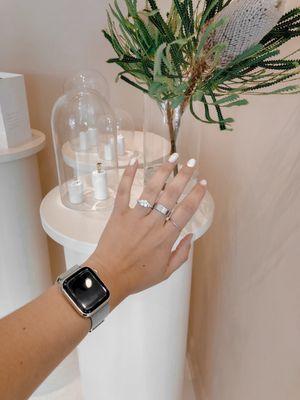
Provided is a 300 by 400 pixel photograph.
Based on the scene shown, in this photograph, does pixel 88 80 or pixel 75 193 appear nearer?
pixel 75 193

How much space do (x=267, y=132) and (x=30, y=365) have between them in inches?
26.3

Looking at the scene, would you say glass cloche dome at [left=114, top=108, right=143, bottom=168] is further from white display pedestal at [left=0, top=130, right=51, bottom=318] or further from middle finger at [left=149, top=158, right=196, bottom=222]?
middle finger at [left=149, top=158, right=196, bottom=222]

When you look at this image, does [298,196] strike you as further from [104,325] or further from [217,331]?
[217,331]

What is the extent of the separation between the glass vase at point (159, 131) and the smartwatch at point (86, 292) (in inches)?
13.6

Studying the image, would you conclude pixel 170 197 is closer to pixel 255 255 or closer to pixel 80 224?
pixel 80 224

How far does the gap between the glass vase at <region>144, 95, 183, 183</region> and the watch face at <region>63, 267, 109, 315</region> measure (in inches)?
13.5

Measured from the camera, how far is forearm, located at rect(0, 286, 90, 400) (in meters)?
0.42

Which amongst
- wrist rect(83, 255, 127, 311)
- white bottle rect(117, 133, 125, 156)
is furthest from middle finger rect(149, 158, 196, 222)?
white bottle rect(117, 133, 125, 156)

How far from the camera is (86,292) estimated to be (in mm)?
504

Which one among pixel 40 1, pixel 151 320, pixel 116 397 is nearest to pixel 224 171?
pixel 151 320

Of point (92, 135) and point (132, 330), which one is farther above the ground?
point (92, 135)

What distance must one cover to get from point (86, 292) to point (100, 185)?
407mm

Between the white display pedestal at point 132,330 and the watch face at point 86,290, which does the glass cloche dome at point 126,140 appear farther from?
the watch face at point 86,290

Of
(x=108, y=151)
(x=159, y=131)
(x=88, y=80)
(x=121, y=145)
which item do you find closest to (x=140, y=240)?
(x=159, y=131)
